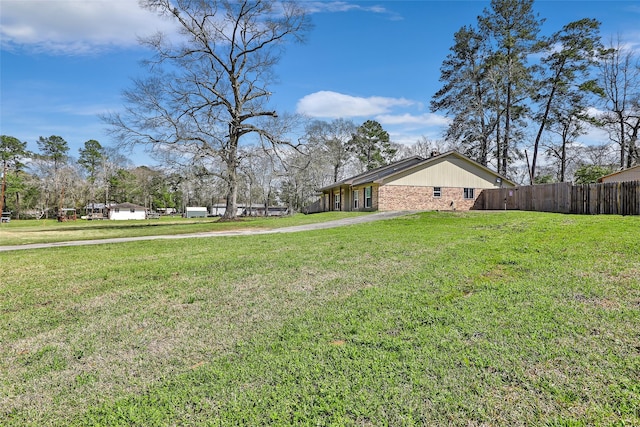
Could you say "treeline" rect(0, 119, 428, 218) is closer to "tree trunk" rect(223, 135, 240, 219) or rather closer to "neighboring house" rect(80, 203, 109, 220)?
"neighboring house" rect(80, 203, 109, 220)

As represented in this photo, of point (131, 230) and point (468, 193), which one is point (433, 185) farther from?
point (131, 230)

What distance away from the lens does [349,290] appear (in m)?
4.78

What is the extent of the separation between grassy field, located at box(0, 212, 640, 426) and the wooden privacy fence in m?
9.93

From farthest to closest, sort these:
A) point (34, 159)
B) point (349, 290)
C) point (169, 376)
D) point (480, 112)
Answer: point (34, 159)
point (480, 112)
point (349, 290)
point (169, 376)

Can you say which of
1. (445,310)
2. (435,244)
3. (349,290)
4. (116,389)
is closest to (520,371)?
(445,310)

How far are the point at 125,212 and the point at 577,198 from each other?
57.4 m

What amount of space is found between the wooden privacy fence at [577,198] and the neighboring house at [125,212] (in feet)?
172

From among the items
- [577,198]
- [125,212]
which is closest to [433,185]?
[577,198]

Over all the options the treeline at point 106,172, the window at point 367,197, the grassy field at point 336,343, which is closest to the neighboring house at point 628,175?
the window at point 367,197

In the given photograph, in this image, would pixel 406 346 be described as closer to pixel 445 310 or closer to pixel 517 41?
pixel 445 310

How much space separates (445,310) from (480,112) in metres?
31.0

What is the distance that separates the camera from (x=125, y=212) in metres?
54.7

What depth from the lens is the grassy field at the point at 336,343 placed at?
2.36 m

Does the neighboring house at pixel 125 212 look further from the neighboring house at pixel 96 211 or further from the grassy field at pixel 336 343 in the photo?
the grassy field at pixel 336 343
